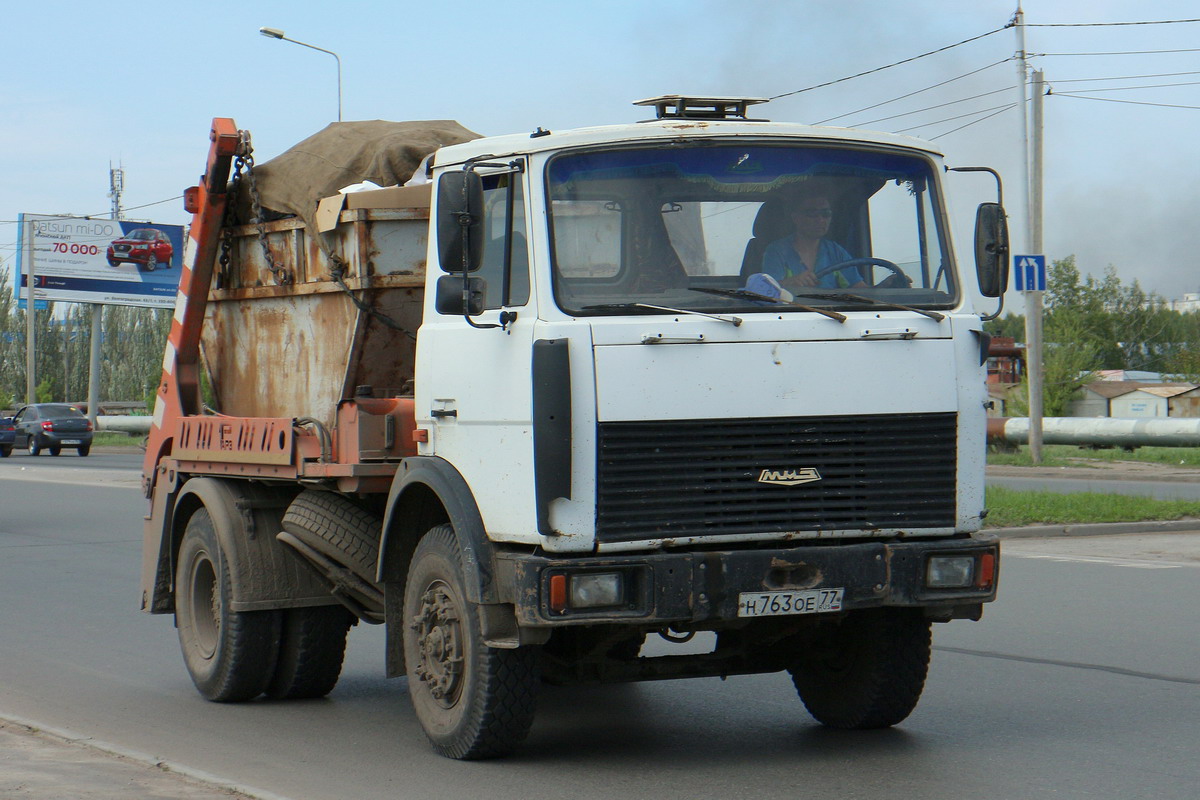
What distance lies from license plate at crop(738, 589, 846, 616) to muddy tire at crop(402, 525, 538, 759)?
0.89 m

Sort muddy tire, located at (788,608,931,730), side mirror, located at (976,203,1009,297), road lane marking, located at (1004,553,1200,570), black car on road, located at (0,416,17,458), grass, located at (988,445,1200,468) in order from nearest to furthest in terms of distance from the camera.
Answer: side mirror, located at (976,203,1009,297) → muddy tire, located at (788,608,931,730) → road lane marking, located at (1004,553,1200,570) → grass, located at (988,445,1200,468) → black car on road, located at (0,416,17,458)

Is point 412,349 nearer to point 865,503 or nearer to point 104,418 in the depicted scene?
point 865,503

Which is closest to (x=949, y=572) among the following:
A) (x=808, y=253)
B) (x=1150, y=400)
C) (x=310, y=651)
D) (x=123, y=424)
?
(x=808, y=253)

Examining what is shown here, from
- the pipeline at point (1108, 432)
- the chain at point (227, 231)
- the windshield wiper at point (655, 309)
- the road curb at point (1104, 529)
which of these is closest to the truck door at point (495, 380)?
the windshield wiper at point (655, 309)

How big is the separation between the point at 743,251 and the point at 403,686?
354 centimetres

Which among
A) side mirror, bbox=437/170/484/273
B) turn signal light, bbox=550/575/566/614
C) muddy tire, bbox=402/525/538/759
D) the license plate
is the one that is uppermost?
side mirror, bbox=437/170/484/273

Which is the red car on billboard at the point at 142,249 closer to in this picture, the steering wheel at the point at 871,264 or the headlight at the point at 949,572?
→ the steering wheel at the point at 871,264

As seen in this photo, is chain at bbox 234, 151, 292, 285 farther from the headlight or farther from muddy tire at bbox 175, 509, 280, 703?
the headlight

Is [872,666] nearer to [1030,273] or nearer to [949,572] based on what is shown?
[949,572]

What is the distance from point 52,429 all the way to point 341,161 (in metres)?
40.2

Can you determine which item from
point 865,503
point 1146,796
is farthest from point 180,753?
point 1146,796

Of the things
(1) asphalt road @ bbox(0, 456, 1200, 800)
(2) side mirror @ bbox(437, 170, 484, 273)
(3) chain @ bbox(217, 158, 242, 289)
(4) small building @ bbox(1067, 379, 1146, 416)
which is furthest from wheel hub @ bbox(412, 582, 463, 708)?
(4) small building @ bbox(1067, 379, 1146, 416)

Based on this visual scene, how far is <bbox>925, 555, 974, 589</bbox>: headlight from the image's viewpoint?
5.78 metres

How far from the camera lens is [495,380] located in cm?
577
